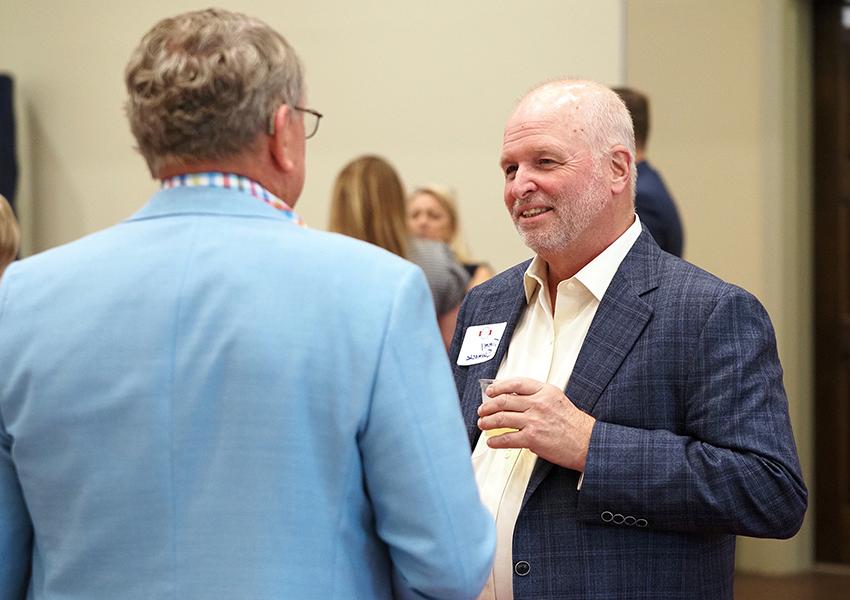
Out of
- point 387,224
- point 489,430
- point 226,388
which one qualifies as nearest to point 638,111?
point 387,224

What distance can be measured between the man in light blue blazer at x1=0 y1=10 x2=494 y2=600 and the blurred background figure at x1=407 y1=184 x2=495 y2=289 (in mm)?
3880

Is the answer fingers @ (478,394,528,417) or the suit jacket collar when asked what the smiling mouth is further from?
the suit jacket collar

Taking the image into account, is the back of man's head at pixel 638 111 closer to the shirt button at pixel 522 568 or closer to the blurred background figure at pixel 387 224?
the blurred background figure at pixel 387 224

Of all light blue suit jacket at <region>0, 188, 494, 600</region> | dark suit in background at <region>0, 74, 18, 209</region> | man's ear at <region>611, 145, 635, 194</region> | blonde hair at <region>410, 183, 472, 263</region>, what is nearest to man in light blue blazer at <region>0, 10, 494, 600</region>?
light blue suit jacket at <region>0, 188, 494, 600</region>

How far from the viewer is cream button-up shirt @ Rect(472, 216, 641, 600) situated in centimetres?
209

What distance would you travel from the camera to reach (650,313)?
2.08m

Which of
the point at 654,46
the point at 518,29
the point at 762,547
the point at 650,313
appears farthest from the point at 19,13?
the point at 650,313

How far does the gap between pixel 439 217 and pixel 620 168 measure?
3.10 metres

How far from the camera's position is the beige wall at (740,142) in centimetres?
526

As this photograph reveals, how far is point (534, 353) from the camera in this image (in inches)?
88.6

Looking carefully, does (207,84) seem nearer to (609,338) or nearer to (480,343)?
(609,338)

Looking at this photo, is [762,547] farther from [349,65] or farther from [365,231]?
[349,65]

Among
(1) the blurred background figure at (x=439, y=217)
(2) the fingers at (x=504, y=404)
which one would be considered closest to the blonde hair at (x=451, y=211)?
(1) the blurred background figure at (x=439, y=217)

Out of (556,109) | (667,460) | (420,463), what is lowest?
(667,460)
